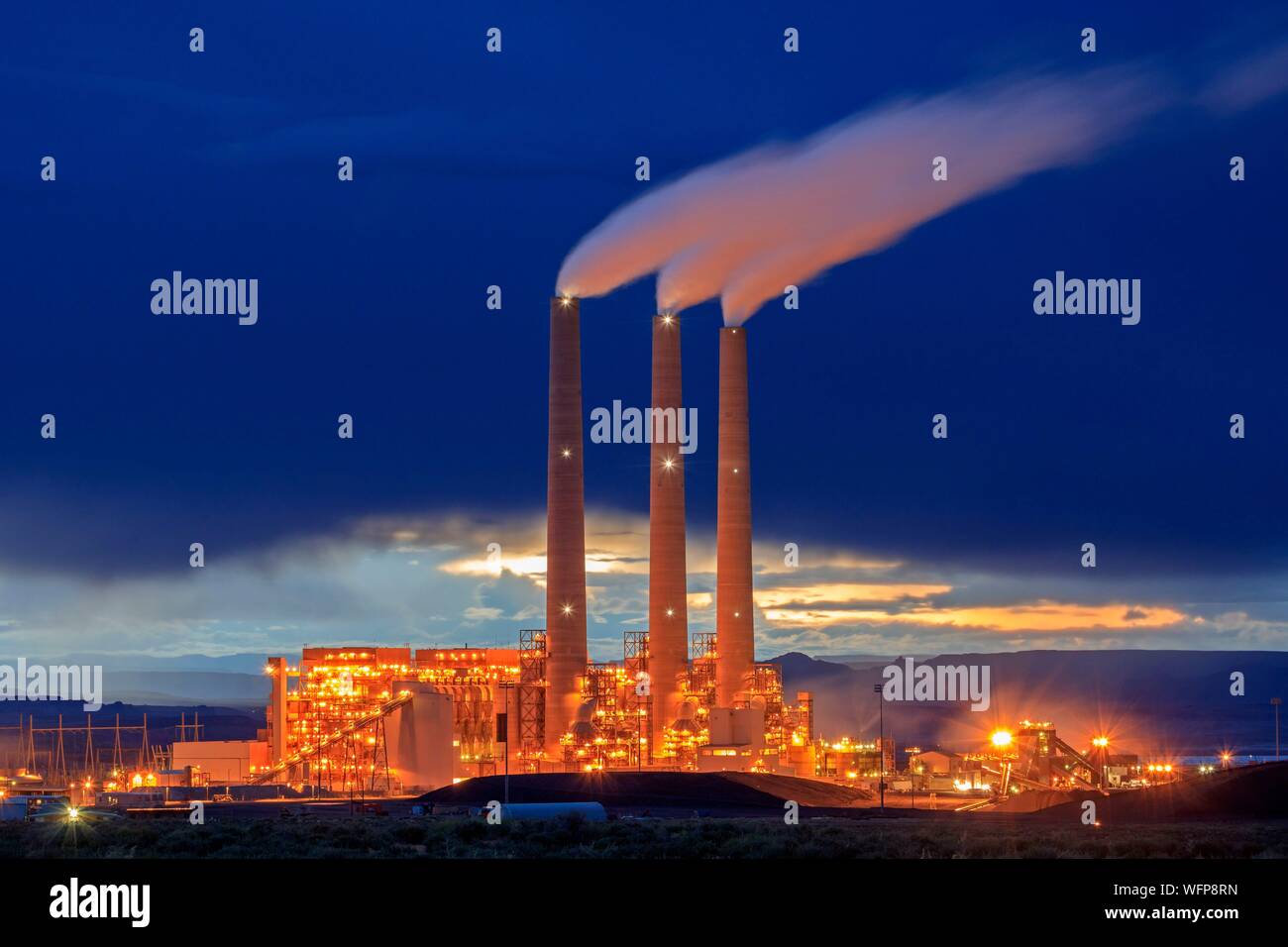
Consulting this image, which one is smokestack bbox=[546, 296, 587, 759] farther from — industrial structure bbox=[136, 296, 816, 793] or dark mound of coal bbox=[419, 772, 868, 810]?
dark mound of coal bbox=[419, 772, 868, 810]

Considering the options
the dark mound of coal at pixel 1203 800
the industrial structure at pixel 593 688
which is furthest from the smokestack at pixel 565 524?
the dark mound of coal at pixel 1203 800

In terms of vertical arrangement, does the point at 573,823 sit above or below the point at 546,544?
below

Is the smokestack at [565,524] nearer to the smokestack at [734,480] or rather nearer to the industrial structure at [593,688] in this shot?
the industrial structure at [593,688]

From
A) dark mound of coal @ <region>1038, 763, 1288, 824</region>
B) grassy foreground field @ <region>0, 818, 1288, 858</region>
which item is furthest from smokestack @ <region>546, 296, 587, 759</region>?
→ grassy foreground field @ <region>0, 818, 1288, 858</region>

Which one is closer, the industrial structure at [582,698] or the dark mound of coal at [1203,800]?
the dark mound of coal at [1203,800]
